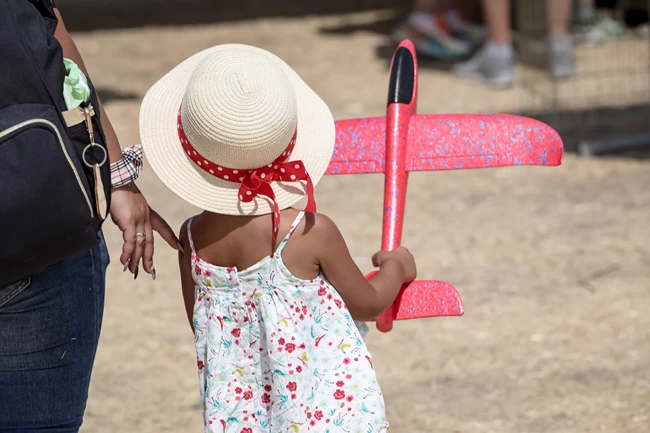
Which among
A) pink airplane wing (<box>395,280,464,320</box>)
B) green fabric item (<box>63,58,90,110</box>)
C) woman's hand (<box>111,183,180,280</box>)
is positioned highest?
green fabric item (<box>63,58,90,110</box>)

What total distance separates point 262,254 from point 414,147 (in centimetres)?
61

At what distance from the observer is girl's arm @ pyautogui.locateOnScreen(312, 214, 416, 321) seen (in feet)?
5.77

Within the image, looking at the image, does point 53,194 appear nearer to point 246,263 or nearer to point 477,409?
point 246,263

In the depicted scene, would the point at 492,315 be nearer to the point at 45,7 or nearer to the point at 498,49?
the point at 45,7

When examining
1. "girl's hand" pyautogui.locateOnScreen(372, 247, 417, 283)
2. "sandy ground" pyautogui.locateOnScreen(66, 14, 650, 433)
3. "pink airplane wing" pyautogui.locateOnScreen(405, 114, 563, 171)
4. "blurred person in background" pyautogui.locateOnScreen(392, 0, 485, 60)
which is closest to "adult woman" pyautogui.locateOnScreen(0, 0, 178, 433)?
"girl's hand" pyautogui.locateOnScreen(372, 247, 417, 283)

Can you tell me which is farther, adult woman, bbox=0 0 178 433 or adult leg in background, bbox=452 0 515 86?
adult leg in background, bbox=452 0 515 86

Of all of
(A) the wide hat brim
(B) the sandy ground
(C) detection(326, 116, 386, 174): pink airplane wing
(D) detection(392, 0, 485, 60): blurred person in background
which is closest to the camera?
(A) the wide hat brim

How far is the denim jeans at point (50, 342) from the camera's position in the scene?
5.08 ft

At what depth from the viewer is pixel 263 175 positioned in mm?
1726

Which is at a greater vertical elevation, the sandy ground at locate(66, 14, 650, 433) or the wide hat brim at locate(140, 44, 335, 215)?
the wide hat brim at locate(140, 44, 335, 215)

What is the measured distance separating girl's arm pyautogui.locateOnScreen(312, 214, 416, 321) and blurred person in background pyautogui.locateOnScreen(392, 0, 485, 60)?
546cm

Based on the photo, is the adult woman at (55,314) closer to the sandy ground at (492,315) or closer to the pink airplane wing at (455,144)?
the pink airplane wing at (455,144)

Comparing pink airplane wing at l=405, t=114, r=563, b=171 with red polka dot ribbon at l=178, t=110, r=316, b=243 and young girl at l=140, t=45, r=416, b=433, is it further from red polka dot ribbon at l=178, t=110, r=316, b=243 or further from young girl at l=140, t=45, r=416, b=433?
red polka dot ribbon at l=178, t=110, r=316, b=243

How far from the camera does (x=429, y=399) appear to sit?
9.78 feet
